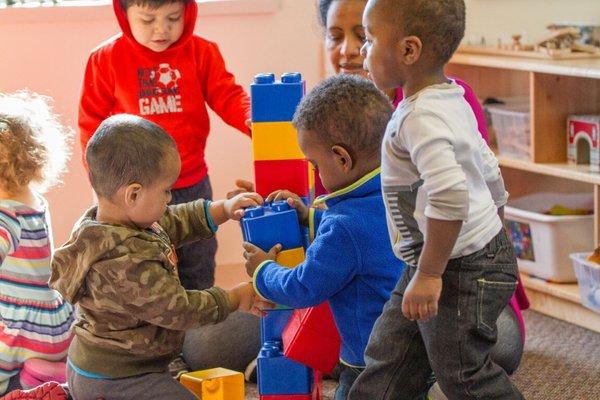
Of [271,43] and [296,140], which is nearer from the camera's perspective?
[296,140]

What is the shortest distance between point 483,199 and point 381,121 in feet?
0.84

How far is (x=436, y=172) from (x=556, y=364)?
4.29ft

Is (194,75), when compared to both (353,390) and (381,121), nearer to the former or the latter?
(381,121)

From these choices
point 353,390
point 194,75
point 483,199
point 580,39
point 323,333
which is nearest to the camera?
point 483,199

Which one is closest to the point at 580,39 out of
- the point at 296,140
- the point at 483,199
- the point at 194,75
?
the point at 194,75

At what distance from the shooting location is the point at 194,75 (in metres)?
2.67

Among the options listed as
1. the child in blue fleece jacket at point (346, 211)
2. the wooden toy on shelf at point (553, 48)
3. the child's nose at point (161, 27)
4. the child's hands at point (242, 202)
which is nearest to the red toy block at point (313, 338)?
the child in blue fleece jacket at point (346, 211)

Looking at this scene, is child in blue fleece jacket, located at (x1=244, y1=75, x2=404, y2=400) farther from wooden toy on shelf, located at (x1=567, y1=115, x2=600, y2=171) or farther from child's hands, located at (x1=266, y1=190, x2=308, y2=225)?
wooden toy on shelf, located at (x1=567, y1=115, x2=600, y2=171)

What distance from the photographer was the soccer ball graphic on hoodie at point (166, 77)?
263cm

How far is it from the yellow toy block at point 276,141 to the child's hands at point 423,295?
1.65ft

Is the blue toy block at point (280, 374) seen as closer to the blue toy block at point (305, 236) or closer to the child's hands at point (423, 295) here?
the blue toy block at point (305, 236)

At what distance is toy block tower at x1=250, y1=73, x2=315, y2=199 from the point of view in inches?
75.4

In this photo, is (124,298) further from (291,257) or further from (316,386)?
(316,386)

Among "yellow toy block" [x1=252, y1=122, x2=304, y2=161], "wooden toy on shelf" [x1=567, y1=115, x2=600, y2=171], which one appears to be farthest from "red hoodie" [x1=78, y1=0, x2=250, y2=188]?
"wooden toy on shelf" [x1=567, y1=115, x2=600, y2=171]
